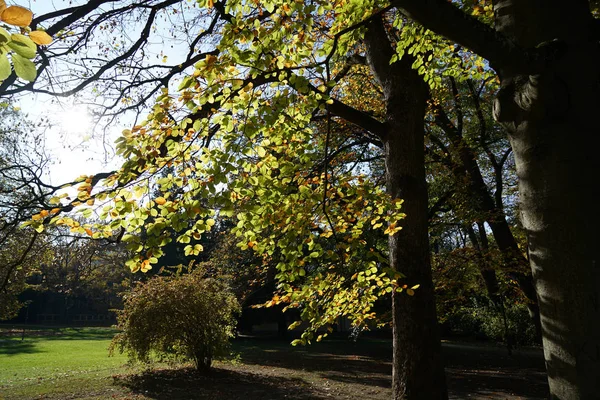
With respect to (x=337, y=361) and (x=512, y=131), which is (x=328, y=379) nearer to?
(x=337, y=361)

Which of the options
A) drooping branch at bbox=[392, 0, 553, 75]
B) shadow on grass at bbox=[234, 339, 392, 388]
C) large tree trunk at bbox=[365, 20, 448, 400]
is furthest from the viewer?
shadow on grass at bbox=[234, 339, 392, 388]

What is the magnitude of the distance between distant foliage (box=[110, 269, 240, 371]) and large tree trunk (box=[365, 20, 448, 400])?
325 inches

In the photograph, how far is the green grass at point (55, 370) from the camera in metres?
9.99

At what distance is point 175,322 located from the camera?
11.7 m

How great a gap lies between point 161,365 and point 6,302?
7.59 m

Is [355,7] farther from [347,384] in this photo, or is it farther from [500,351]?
[500,351]

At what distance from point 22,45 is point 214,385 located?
10988mm

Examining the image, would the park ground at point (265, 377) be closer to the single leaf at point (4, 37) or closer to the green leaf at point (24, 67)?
the green leaf at point (24, 67)

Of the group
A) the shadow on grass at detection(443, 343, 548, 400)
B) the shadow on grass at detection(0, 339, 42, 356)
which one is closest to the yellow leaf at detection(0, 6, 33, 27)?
the shadow on grass at detection(443, 343, 548, 400)

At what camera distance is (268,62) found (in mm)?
3221

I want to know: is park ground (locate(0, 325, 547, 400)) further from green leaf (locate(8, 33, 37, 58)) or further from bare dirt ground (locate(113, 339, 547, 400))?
green leaf (locate(8, 33, 37, 58))

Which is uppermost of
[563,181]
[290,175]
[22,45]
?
[290,175]

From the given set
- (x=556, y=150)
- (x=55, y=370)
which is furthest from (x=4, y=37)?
(x=55, y=370)

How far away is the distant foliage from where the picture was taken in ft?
37.6
